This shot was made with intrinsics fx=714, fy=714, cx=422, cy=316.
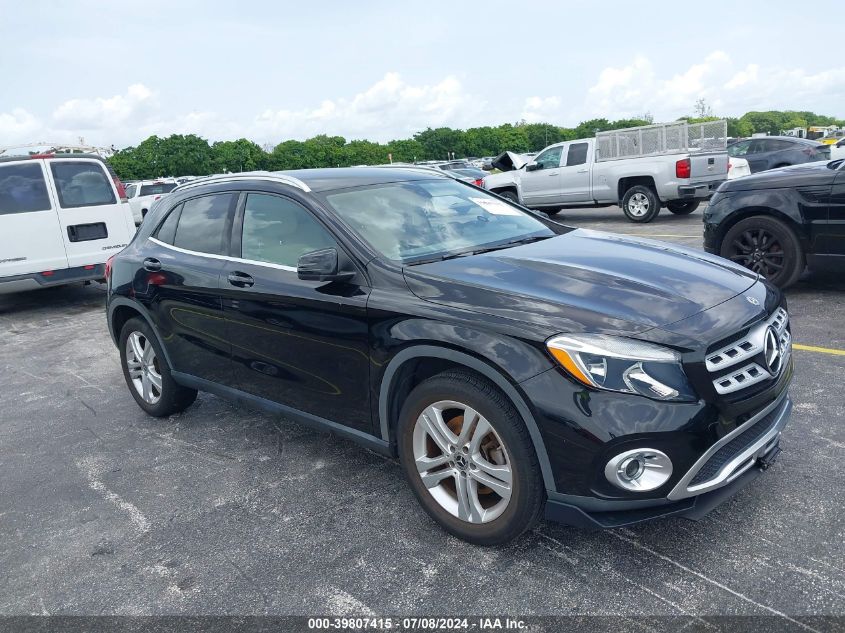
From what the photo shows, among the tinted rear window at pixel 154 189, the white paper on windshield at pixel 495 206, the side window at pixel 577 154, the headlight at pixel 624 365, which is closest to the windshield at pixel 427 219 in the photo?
the white paper on windshield at pixel 495 206

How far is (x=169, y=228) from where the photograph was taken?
4.80m

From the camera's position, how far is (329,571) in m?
3.02

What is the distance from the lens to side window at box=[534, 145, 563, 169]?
15875 mm

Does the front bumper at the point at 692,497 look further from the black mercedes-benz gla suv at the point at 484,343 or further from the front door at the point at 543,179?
the front door at the point at 543,179

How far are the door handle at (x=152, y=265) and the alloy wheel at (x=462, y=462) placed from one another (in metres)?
2.45

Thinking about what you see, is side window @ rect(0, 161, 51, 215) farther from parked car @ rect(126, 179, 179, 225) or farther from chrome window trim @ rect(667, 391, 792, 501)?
parked car @ rect(126, 179, 179, 225)

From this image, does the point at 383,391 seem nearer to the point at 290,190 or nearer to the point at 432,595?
the point at 432,595

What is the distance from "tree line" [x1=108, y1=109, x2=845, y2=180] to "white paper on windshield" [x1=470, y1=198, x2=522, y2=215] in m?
40.9

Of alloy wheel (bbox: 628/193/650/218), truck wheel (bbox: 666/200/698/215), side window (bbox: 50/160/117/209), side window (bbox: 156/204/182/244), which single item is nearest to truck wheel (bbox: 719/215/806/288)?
side window (bbox: 156/204/182/244)

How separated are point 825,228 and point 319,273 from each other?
5.18 m

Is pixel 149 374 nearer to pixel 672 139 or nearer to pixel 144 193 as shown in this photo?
pixel 672 139

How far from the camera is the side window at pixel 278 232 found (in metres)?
3.70

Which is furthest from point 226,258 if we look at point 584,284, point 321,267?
point 584,284

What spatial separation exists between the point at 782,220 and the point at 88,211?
8.29 m
